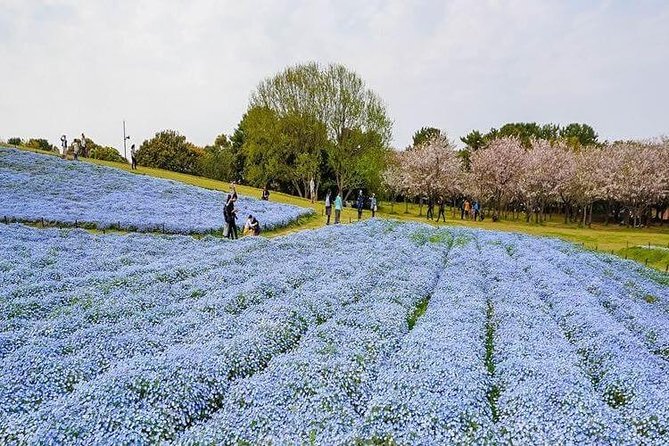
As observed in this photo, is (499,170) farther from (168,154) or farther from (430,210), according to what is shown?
(168,154)

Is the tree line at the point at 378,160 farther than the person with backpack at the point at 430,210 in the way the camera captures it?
Yes

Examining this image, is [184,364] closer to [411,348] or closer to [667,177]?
[411,348]

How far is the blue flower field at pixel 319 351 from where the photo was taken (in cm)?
749

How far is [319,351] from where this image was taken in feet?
33.6

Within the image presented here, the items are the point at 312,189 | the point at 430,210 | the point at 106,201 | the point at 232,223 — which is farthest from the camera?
the point at 312,189

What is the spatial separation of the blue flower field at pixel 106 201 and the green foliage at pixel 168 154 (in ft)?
116

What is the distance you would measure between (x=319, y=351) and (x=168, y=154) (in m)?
79.6

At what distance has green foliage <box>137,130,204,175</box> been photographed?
8319 centimetres

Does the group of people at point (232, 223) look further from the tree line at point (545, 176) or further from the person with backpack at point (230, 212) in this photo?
the tree line at point (545, 176)

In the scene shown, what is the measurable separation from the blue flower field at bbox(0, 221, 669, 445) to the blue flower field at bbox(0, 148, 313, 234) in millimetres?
7929

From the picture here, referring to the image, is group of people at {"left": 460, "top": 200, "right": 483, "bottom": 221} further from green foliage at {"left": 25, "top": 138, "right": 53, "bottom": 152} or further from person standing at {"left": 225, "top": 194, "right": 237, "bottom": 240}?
green foliage at {"left": 25, "top": 138, "right": 53, "bottom": 152}

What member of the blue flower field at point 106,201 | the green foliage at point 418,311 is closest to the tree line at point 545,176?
the blue flower field at point 106,201

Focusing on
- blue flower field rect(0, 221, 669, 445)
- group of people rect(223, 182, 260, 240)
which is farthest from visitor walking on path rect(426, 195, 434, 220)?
blue flower field rect(0, 221, 669, 445)

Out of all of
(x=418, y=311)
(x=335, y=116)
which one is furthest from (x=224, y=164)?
(x=418, y=311)
